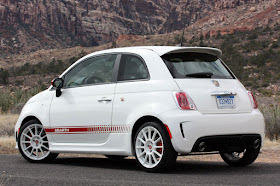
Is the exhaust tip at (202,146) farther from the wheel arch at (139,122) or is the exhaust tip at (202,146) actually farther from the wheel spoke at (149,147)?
the wheel arch at (139,122)

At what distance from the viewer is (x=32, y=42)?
357ft

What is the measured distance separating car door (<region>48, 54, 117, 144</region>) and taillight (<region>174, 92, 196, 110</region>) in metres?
1.23

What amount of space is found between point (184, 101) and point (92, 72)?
79.3 inches

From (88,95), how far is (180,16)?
132 meters

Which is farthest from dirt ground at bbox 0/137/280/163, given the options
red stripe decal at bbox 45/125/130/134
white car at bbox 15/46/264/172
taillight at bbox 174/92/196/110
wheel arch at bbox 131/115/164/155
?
taillight at bbox 174/92/196/110

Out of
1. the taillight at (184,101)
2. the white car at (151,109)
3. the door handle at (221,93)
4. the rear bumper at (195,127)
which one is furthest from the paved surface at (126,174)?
the door handle at (221,93)

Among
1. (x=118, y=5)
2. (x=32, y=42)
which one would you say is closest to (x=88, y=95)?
(x=32, y=42)

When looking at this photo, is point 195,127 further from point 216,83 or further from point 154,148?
point 216,83

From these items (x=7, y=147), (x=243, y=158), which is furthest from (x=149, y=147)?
(x=7, y=147)

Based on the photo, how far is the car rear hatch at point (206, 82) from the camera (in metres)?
7.12

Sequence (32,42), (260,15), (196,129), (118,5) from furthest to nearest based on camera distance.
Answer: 1. (118,5)
2. (32,42)
3. (260,15)
4. (196,129)

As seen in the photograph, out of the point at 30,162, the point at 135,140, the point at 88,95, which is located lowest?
the point at 30,162

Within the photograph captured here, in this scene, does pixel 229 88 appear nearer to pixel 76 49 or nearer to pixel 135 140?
pixel 135 140

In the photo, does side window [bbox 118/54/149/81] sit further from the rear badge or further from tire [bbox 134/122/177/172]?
the rear badge
